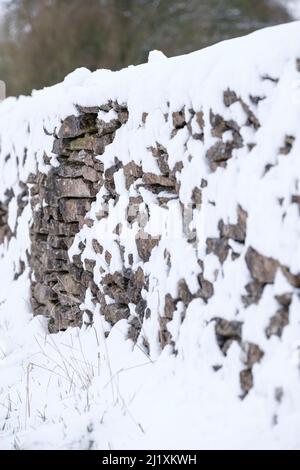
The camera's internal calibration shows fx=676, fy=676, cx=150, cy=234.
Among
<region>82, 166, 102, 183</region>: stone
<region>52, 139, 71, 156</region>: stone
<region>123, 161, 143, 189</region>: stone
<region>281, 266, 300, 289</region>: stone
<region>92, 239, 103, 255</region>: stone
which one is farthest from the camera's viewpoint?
<region>52, 139, 71, 156</region>: stone

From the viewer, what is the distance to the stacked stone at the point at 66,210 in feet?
13.8

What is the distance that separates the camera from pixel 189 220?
319cm

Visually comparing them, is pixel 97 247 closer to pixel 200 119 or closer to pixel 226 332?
pixel 200 119

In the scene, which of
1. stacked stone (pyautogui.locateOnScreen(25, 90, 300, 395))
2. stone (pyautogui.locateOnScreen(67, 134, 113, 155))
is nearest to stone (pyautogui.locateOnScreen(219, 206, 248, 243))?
stacked stone (pyautogui.locateOnScreen(25, 90, 300, 395))

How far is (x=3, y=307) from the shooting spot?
534 cm

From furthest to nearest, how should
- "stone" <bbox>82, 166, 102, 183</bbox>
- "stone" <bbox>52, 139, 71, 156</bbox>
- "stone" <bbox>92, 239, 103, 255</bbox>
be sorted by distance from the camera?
"stone" <bbox>52, 139, 71, 156</bbox>, "stone" <bbox>82, 166, 102, 183</bbox>, "stone" <bbox>92, 239, 103, 255</bbox>

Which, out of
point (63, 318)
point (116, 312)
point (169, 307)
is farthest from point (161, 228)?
point (63, 318)

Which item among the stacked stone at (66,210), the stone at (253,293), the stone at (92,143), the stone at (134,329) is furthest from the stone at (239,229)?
the stone at (92,143)

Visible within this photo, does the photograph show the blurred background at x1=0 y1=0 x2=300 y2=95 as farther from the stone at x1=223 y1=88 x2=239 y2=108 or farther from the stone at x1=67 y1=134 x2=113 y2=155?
the stone at x1=223 y1=88 x2=239 y2=108

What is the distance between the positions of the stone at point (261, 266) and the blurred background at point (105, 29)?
501 inches

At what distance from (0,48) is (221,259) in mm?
15922

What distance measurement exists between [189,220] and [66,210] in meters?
1.53

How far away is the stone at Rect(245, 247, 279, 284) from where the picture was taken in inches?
103

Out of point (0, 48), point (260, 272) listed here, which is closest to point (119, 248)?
point (260, 272)
